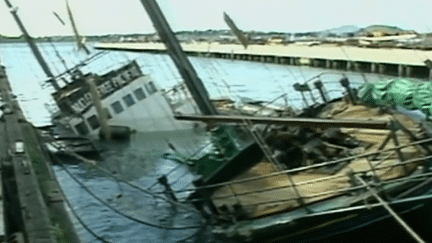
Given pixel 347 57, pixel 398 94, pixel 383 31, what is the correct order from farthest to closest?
pixel 383 31
pixel 347 57
pixel 398 94

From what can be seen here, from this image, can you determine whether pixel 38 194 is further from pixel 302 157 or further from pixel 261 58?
pixel 261 58

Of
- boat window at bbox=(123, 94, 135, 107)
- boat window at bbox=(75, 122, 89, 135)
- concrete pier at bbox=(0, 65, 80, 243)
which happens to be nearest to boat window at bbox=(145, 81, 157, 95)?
boat window at bbox=(123, 94, 135, 107)

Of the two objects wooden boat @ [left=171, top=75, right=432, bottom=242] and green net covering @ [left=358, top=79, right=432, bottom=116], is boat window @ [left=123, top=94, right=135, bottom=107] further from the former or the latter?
wooden boat @ [left=171, top=75, right=432, bottom=242]

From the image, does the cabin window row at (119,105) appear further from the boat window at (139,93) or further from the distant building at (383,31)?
the distant building at (383,31)

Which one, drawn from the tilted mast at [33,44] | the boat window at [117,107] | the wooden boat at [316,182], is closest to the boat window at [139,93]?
the boat window at [117,107]

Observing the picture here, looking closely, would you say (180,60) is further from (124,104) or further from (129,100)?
(124,104)

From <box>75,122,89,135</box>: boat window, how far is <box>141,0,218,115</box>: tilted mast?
21798mm

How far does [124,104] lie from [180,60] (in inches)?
853

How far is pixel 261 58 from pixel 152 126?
5268 cm

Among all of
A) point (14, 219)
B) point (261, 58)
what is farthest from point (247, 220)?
point (261, 58)

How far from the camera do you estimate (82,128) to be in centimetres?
3841

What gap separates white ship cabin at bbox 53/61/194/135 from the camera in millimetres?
37250

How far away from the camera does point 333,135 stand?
580 inches

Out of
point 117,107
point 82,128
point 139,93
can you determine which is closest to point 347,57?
point 139,93
